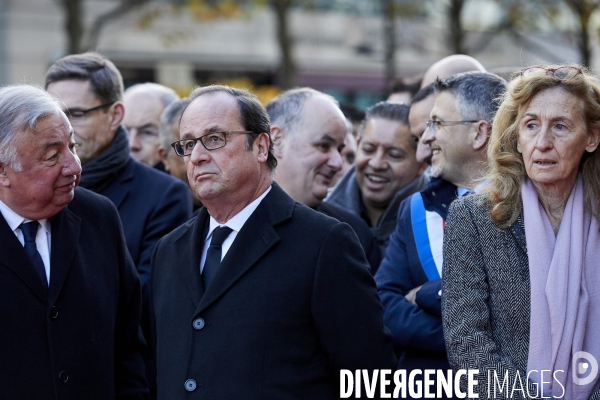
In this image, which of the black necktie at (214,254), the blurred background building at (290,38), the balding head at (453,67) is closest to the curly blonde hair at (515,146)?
the black necktie at (214,254)

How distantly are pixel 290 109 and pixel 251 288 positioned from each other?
2184 mm

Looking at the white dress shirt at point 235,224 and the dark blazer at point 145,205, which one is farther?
the dark blazer at point 145,205

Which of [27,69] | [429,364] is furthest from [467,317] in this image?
[27,69]

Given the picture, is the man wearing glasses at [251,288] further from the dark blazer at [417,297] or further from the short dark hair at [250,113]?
the dark blazer at [417,297]

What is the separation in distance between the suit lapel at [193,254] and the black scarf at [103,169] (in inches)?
59.2

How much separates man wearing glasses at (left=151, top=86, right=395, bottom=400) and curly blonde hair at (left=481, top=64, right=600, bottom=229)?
2.25ft

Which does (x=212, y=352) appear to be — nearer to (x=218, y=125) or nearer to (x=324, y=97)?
(x=218, y=125)

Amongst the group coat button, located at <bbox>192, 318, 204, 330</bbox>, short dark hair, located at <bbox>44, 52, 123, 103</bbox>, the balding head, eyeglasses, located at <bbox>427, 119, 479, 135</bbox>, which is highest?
the balding head

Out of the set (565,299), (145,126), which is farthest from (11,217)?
(145,126)

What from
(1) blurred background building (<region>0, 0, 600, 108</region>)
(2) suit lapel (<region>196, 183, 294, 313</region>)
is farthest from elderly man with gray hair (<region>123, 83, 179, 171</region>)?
(1) blurred background building (<region>0, 0, 600, 108</region>)

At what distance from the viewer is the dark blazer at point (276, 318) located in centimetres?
336

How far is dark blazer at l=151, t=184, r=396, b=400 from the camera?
11.0 feet

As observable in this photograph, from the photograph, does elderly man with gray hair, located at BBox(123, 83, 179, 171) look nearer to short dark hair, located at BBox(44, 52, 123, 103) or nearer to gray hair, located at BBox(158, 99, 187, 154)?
gray hair, located at BBox(158, 99, 187, 154)

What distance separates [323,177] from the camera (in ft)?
17.4
